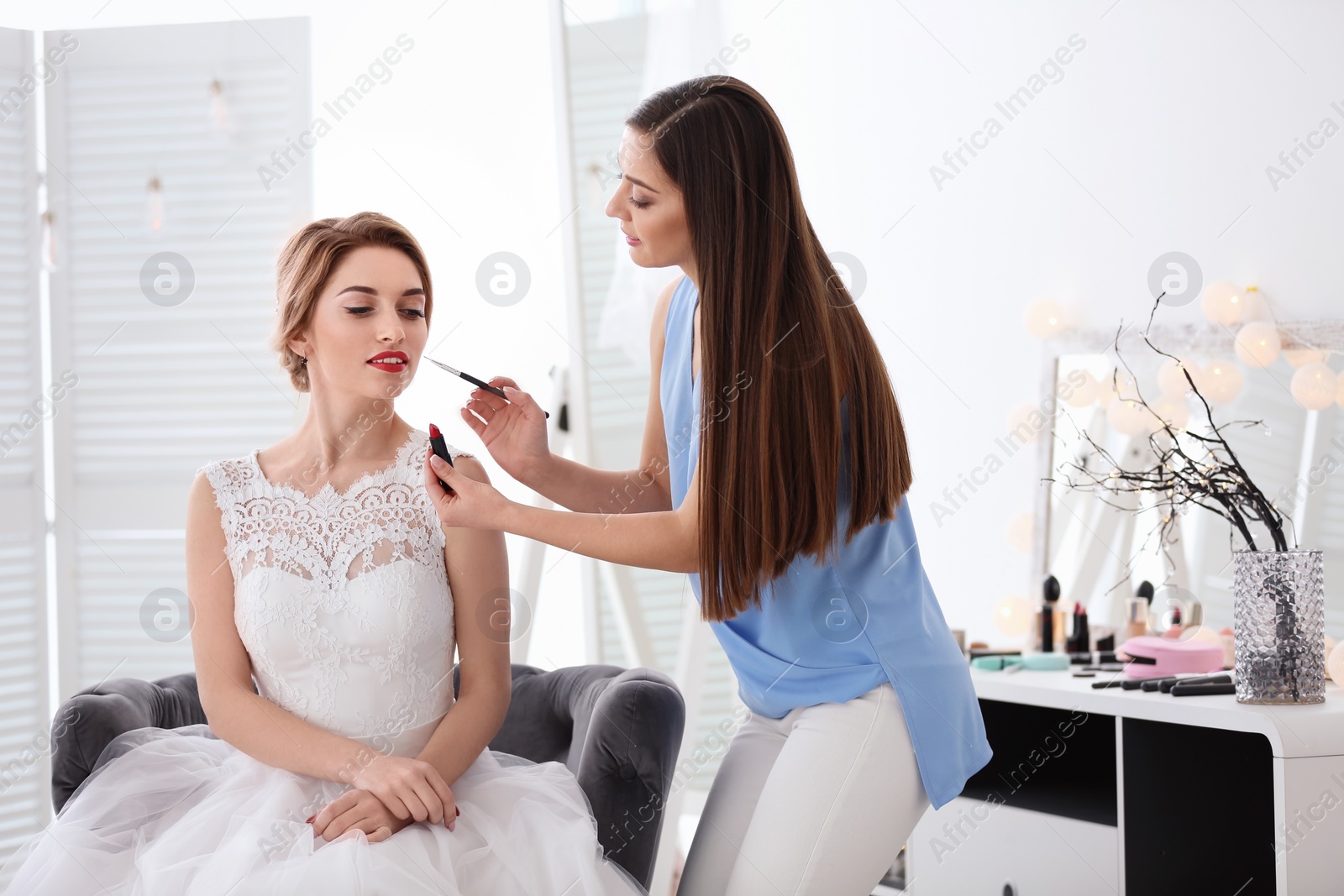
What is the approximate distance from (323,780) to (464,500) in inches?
17.6

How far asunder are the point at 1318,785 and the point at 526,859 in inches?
45.2

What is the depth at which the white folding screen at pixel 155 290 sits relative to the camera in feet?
8.39

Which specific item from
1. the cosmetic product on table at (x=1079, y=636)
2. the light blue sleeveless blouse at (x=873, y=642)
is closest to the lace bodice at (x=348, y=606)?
the light blue sleeveless blouse at (x=873, y=642)

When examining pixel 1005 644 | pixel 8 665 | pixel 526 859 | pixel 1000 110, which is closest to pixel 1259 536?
pixel 1005 644

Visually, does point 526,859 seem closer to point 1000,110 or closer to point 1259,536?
point 1259,536

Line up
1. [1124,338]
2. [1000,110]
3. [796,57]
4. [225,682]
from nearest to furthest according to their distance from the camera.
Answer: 1. [225,682]
2. [1124,338]
3. [1000,110]
4. [796,57]

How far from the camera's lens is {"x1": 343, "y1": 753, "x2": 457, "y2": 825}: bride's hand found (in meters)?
1.29

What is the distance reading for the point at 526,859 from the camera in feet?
4.14

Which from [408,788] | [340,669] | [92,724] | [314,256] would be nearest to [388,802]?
[408,788]

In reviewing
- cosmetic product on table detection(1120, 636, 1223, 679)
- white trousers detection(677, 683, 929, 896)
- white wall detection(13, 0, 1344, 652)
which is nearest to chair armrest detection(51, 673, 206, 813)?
white trousers detection(677, 683, 929, 896)

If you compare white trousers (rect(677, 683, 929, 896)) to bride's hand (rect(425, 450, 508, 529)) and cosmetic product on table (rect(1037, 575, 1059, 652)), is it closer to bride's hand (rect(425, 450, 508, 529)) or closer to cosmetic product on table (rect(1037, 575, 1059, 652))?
bride's hand (rect(425, 450, 508, 529))

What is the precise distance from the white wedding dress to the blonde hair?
0.22 m

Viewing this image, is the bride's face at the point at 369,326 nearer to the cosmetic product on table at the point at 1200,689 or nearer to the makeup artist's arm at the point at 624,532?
the makeup artist's arm at the point at 624,532

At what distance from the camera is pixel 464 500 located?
4.17ft
